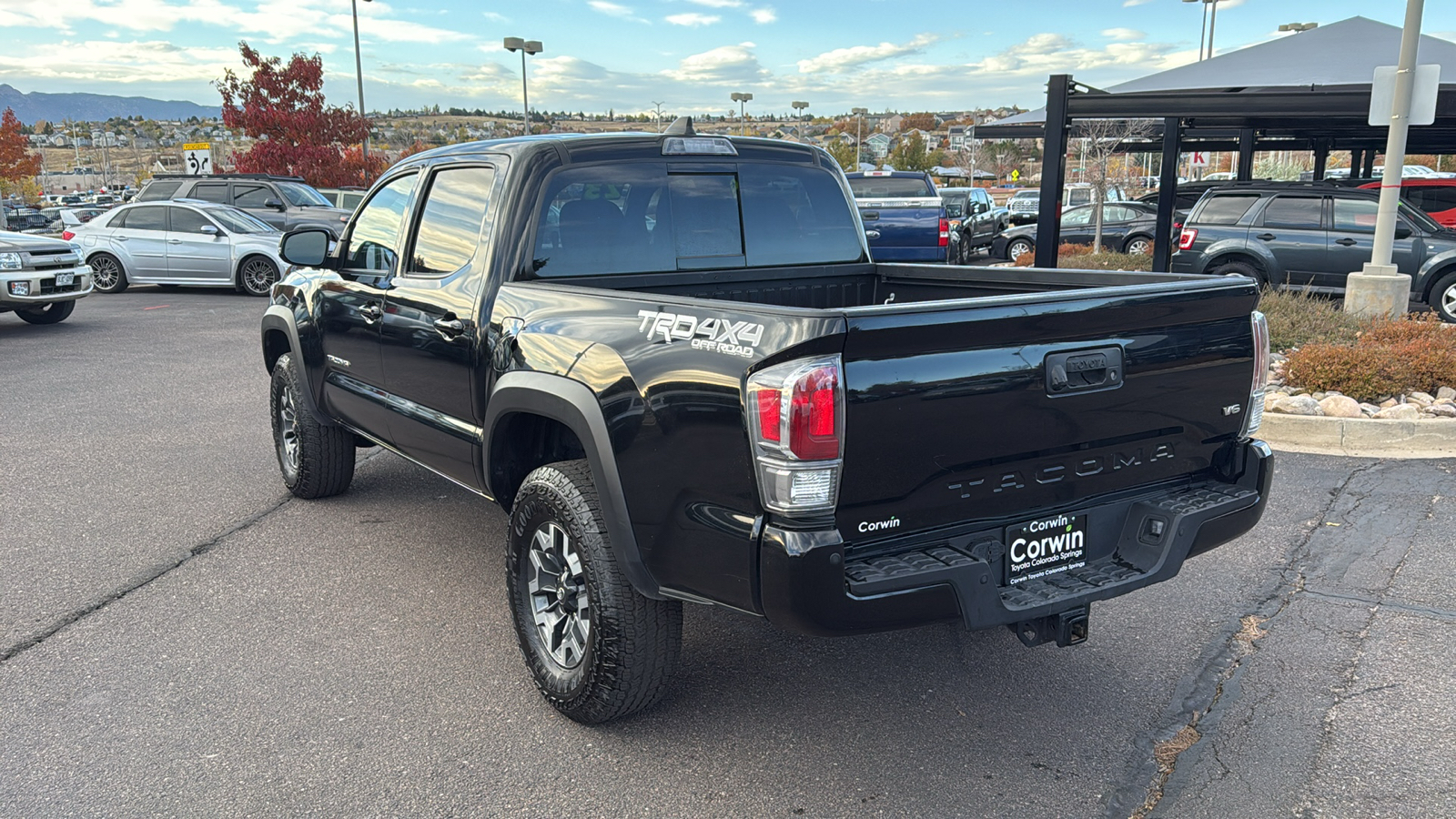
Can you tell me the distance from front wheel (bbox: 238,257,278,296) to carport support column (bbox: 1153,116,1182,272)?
13906mm

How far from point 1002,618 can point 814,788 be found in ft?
2.62

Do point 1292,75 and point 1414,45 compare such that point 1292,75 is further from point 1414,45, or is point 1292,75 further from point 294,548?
point 294,548

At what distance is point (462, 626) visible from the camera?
4.35m

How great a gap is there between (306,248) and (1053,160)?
34.3 ft

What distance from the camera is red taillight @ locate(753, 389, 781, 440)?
268 centimetres

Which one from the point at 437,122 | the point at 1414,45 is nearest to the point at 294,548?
the point at 1414,45

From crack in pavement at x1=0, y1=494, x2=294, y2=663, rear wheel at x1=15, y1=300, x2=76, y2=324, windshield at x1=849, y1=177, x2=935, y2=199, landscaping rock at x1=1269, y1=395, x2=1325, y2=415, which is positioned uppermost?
windshield at x1=849, y1=177, x2=935, y2=199

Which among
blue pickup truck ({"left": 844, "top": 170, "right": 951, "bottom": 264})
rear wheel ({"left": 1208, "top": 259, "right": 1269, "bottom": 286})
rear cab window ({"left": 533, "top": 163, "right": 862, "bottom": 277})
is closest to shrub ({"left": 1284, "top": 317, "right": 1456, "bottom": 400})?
rear cab window ({"left": 533, "top": 163, "right": 862, "bottom": 277})

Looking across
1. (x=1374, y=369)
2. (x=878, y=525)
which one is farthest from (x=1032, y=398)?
(x=1374, y=369)

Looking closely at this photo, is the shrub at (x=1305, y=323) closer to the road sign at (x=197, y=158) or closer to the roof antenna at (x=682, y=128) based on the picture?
the roof antenna at (x=682, y=128)

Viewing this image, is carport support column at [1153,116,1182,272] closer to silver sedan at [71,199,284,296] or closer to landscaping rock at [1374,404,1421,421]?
landscaping rock at [1374,404,1421,421]

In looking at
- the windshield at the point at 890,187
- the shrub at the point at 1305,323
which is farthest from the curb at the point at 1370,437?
the windshield at the point at 890,187

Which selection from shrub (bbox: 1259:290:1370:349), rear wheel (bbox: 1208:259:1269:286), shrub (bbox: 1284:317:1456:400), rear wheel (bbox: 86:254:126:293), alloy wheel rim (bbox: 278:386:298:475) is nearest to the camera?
alloy wheel rim (bbox: 278:386:298:475)

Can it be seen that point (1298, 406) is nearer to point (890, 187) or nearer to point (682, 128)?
point (682, 128)
